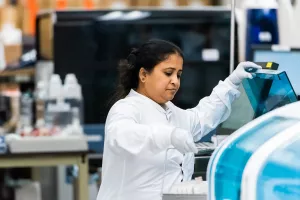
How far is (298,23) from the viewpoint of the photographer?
4.61 meters

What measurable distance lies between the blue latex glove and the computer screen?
0.65 feet

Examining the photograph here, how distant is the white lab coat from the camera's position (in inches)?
88.4

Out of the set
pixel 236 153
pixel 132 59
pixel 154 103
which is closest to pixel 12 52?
pixel 132 59

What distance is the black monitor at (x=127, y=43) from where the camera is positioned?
18.7 ft

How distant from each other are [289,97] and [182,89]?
331 centimetres

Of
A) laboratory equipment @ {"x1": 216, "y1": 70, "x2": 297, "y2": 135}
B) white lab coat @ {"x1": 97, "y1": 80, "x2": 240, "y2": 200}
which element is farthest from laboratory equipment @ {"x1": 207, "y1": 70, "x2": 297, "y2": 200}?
laboratory equipment @ {"x1": 216, "y1": 70, "x2": 297, "y2": 135}

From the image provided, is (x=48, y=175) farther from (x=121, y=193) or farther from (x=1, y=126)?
(x=121, y=193)

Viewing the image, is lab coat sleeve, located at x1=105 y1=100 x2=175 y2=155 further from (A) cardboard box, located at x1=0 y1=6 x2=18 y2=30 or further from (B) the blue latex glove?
(A) cardboard box, located at x1=0 y1=6 x2=18 y2=30

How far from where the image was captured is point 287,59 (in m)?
3.42

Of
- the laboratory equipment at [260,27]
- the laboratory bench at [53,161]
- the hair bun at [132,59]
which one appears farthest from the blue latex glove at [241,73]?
the laboratory equipment at [260,27]

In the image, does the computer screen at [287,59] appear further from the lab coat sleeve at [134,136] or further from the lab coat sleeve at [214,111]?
the lab coat sleeve at [134,136]

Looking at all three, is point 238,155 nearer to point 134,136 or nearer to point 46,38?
point 134,136

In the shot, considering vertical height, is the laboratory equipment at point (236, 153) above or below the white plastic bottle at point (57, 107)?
above

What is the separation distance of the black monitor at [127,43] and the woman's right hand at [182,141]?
3440 mm
